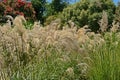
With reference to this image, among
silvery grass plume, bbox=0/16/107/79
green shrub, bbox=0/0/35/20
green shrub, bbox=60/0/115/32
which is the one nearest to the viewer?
silvery grass plume, bbox=0/16/107/79

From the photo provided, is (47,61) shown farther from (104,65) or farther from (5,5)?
(5,5)

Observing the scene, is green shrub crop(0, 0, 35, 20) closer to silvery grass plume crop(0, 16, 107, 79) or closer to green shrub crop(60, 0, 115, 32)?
green shrub crop(60, 0, 115, 32)

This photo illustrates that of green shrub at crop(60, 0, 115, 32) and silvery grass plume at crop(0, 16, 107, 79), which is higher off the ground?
silvery grass plume at crop(0, 16, 107, 79)

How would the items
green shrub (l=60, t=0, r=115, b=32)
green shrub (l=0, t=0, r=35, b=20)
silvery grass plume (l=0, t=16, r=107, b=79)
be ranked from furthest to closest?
green shrub (l=60, t=0, r=115, b=32) → green shrub (l=0, t=0, r=35, b=20) → silvery grass plume (l=0, t=16, r=107, b=79)

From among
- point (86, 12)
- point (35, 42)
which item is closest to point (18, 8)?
point (86, 12)

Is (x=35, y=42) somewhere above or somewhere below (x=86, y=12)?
above

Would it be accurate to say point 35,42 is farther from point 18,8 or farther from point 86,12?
point 86,12

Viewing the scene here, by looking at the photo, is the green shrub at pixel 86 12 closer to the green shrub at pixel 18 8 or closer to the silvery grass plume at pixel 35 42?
the green shrub at pixel 18 8

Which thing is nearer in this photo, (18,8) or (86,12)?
(18,8)

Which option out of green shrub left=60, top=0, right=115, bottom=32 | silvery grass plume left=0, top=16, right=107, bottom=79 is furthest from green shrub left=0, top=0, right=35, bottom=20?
silvery grass plume left=0, top=16, right=107, bottom=79

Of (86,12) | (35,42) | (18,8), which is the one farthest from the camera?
(86,12)

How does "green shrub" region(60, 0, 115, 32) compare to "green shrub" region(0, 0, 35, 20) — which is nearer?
"green shrub" region(0, 0, 35, 20)

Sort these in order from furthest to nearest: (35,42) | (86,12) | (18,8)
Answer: (86,12) → (18,8) → (35,42)

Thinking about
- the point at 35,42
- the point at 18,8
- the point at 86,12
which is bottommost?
the point at 86,12
